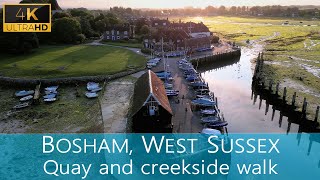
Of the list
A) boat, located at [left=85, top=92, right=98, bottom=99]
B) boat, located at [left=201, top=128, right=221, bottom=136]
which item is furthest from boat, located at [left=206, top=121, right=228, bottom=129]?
boat, located at [left=85, top=92, right=98, bottom=99]

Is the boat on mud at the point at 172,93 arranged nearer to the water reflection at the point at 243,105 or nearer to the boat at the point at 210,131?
the water reflection at the point at 243,105

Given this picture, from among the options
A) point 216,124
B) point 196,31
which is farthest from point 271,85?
point 196,31

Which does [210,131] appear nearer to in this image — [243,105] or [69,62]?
[243,105]

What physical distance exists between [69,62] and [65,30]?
71.1 feet

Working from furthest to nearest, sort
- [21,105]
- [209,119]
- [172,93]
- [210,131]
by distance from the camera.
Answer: [21,105] → [172,93] → [209,119] → [210,131]

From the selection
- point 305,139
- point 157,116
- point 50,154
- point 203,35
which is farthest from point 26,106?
point 203,35

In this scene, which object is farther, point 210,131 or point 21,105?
point 21,105

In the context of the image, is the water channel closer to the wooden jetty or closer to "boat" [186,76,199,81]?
the wooden jetty

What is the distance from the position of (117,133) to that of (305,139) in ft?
60.1

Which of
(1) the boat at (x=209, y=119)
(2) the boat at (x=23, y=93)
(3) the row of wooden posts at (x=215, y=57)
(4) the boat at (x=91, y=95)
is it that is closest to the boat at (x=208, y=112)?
(1) the boat at (x=209, y=119)

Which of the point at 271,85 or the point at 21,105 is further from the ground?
the point at 271,85

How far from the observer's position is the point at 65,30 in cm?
7012

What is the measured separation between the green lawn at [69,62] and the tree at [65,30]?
667 centimetres

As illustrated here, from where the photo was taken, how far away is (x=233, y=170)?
24656mm
